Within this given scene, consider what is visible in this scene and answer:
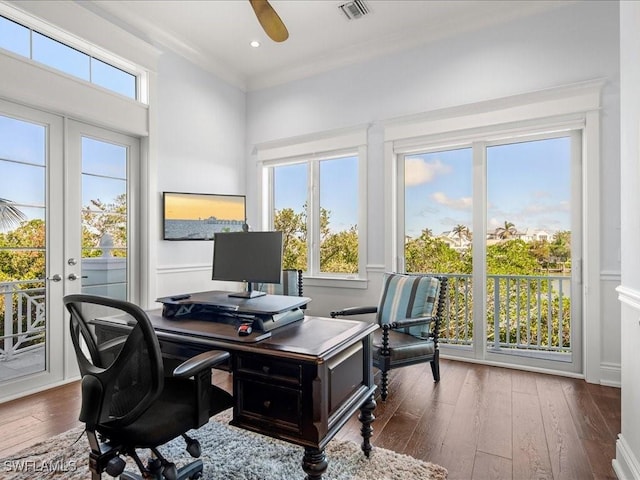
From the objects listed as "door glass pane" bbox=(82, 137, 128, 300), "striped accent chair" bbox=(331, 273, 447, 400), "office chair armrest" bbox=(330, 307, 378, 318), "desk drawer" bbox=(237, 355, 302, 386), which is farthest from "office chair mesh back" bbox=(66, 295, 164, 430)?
"door glass pane" bbox=(82, 137, 128, 300)

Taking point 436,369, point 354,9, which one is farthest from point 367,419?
point 354,9

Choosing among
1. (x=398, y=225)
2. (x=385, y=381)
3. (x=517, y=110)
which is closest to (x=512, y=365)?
(x=385, y=381)

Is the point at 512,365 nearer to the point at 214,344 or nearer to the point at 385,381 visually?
the point at 385,381

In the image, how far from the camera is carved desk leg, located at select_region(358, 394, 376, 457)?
1974 mm

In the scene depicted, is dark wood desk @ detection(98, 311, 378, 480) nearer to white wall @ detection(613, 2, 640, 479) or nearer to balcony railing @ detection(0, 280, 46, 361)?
white wall @ detection(613, 2, 640, 479)

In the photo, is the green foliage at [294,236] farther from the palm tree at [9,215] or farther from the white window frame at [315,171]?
the palm tree at [9,215]

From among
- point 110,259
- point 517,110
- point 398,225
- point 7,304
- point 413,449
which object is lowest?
point 413,449

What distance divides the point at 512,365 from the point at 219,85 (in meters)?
4.57

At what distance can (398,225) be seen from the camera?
13.4 ft

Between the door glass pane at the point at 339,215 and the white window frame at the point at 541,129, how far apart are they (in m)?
0.48

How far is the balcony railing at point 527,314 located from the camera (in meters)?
3.68

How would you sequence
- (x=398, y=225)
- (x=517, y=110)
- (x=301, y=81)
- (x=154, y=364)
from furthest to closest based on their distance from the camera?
(x=301, y=81) → (x=398, y=225) → (x=517, y=110) → (x=154, y=364)

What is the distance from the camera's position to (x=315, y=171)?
457 centimetres

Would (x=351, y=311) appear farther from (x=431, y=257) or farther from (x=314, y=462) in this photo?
(x=314, y=462)
